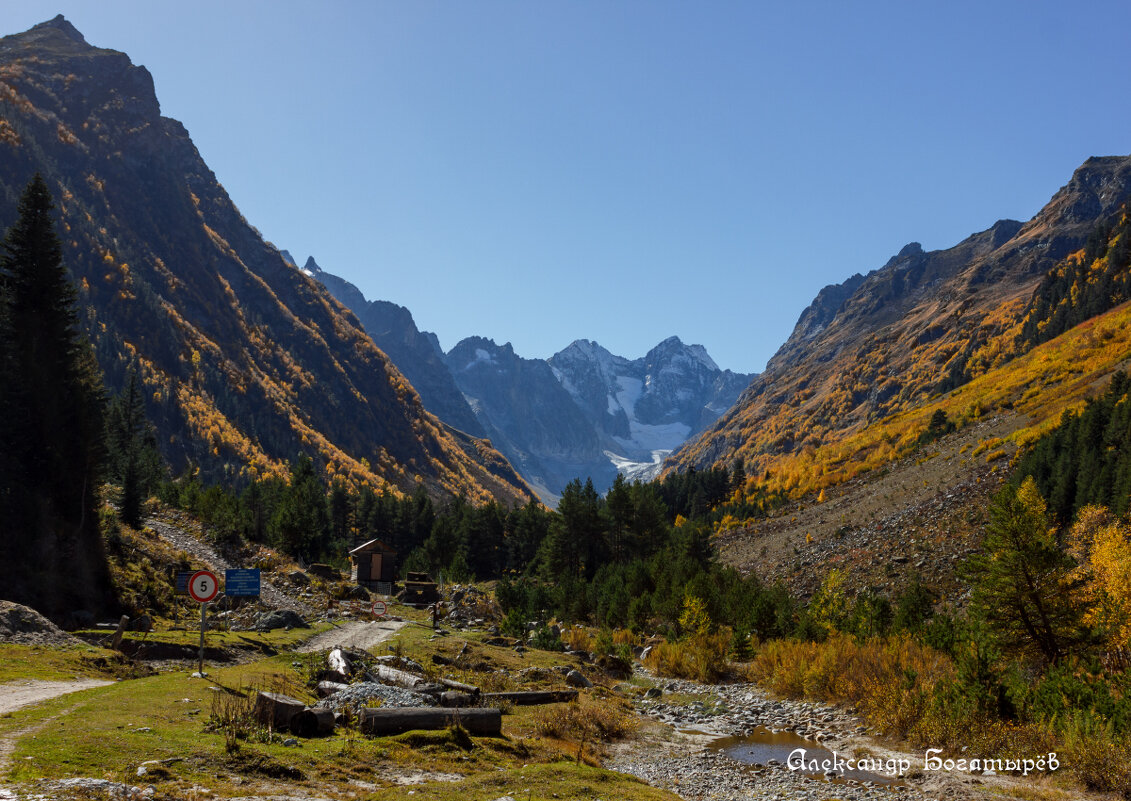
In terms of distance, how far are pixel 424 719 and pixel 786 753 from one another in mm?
12851

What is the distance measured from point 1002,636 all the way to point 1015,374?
100324 millimetres

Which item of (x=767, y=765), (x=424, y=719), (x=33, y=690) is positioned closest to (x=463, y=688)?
(x=424, y=719)

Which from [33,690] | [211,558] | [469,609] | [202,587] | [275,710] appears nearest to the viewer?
[275,710]

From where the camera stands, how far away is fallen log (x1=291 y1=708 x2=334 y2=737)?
14401 mm

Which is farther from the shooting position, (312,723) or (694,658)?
(694,658)

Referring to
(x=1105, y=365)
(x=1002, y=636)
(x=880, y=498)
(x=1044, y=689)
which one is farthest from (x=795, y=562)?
(x=1105, y=365)

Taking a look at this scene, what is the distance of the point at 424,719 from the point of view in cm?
1625

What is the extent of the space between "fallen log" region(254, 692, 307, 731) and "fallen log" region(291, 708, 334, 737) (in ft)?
0.43

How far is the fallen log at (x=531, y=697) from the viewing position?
23.1 metres

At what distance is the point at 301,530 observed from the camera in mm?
73625

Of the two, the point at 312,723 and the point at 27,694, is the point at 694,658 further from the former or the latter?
the point at 27,694

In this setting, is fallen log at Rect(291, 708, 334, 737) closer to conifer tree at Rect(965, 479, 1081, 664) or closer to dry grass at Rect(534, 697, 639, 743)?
dry grass at Rect(534, 697, 639, 743)

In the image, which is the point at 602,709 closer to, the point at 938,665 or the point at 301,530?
the point at 938,665

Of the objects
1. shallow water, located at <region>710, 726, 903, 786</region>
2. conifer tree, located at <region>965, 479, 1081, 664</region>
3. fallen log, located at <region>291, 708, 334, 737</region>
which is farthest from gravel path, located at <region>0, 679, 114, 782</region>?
conifer tree, located at <region>965, 479, 1081, 664</region>
